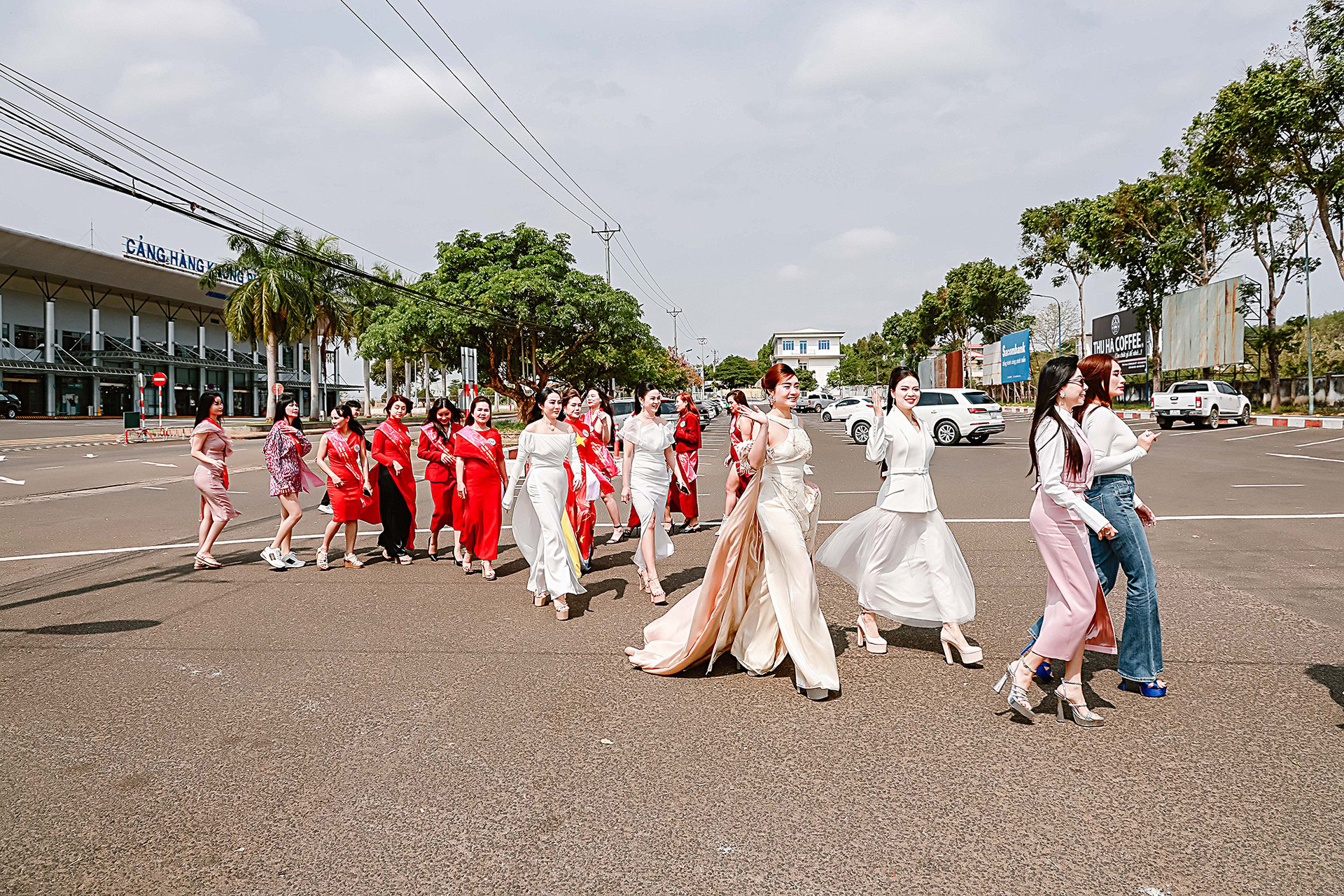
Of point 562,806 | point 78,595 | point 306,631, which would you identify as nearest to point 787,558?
point 562,806

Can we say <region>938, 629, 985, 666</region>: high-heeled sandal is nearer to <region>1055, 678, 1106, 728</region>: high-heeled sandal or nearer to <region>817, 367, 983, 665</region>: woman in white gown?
<region>817, 367, 983, 665</region>: woman in white gown

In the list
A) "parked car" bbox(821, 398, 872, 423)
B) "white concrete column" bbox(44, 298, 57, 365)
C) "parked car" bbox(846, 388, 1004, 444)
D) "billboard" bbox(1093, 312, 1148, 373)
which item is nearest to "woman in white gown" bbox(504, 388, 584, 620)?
"parked car" bbox(846, 388, 1004, 444)

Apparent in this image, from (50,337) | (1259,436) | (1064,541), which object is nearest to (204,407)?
(1064,541)

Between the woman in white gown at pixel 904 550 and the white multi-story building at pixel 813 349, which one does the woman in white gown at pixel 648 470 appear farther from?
the white multi-story building at pixel 813 349

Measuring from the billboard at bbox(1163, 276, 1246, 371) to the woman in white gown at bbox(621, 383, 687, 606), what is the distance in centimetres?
3800

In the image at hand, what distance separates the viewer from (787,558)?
4.89 metres

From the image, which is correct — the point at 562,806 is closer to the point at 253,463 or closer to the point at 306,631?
the point at 306,631

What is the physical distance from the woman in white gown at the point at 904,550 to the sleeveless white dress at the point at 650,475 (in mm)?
2231

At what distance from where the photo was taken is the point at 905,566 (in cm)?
540

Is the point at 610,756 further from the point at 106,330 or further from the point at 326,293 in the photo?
the point at 106,330

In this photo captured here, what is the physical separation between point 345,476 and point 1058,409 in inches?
256

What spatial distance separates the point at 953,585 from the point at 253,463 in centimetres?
2258

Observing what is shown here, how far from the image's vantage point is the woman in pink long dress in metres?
8.45

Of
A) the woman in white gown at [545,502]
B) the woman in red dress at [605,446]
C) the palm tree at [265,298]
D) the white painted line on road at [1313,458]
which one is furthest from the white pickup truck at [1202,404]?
the palm tree at [265,298]
